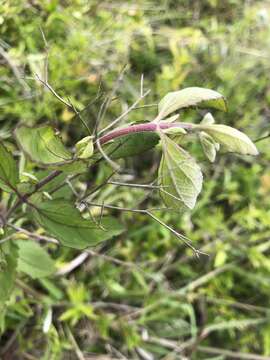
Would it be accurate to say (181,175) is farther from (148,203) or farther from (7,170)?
(148,203)

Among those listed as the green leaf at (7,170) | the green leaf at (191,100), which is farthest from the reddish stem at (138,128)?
the green leaf at (7,170)

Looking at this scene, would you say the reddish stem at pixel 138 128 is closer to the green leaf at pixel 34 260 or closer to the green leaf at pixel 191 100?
the green leaf at pixel 191 100

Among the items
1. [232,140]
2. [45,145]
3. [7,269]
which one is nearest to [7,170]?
[45,145]

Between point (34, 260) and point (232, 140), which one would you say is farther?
point (34, 260)

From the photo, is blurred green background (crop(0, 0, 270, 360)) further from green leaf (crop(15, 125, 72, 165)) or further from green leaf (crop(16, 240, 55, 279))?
green leaf (crop(15, 125, 72, 165))

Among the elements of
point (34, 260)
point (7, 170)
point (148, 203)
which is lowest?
point (148, 203)

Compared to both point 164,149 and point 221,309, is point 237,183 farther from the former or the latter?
point 164,149

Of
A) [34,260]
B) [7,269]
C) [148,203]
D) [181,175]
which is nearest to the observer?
[181,175]
